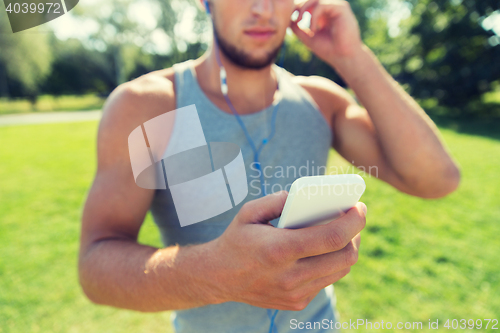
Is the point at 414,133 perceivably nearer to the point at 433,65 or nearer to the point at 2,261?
the point at 2,261

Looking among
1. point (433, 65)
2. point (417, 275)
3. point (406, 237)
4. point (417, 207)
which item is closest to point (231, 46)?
point (417, 275)

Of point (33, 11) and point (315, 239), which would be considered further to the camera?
point (33, 11)

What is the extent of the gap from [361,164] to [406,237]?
260cm

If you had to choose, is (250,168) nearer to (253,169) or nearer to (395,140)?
(253,169)

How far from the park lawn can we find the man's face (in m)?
0.71

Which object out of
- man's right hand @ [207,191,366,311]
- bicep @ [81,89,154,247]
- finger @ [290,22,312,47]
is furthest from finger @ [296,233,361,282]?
finger @ [290,22,312,47]

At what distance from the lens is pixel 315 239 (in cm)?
63

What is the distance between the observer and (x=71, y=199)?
16.4 feet

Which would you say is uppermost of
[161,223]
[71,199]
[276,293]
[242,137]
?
[242,137]

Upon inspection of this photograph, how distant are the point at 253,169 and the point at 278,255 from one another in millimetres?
532

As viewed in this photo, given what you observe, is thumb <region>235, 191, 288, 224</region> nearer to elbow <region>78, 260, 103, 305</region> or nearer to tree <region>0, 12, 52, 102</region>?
elbow <region>78, 260, 103, 305</region>

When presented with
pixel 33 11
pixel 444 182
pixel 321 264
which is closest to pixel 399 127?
pixel 444 182

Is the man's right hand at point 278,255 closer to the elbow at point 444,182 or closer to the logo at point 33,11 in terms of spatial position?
the elbow at point 444,182

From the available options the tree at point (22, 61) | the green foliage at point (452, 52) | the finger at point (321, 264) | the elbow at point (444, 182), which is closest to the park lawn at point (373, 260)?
the elbow at point (444, 182)
